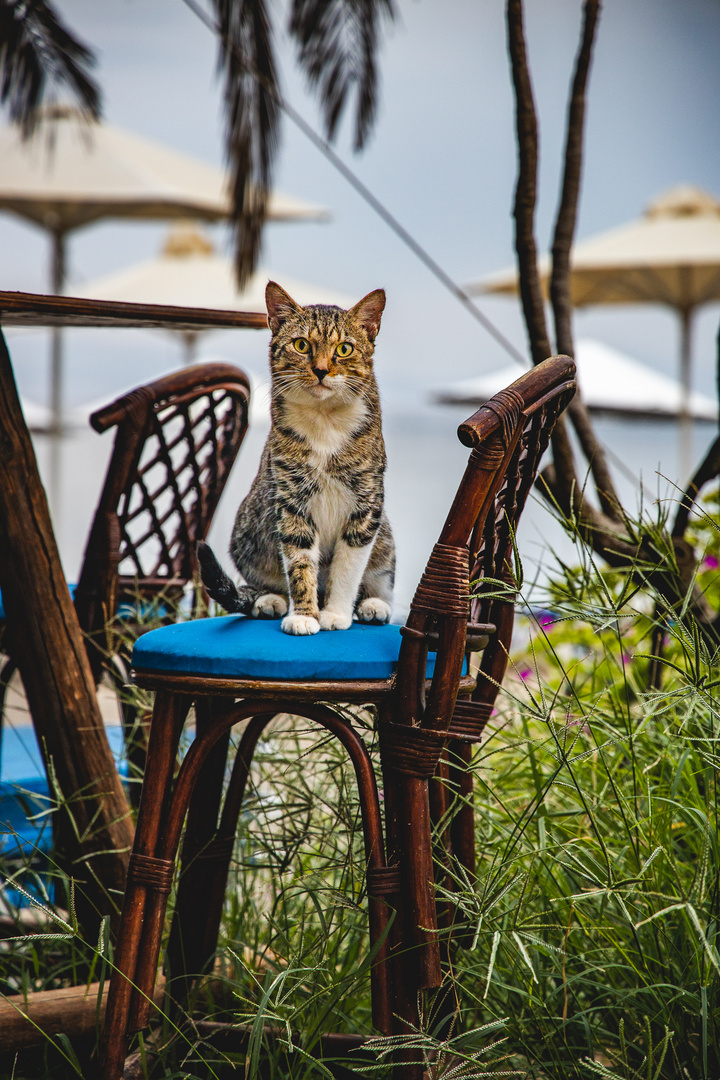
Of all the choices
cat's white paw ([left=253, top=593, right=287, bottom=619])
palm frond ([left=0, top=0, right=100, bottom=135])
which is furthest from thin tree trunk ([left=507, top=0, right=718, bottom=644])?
palm frond ([left=0, top=0, right=100, bottom=135])

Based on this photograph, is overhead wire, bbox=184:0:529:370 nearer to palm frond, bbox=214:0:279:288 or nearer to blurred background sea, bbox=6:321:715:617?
palm frond, bbox=214:0:279:288

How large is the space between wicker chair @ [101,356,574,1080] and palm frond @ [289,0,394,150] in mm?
1704

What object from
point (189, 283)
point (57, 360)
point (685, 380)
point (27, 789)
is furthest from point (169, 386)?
point (685, 380)

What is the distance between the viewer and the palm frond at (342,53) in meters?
2.65

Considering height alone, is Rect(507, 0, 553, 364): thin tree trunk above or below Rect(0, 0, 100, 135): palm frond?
below

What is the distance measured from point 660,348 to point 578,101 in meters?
9.41

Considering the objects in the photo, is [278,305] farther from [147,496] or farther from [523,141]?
[523,141]

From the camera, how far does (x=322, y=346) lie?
1352 millimetres

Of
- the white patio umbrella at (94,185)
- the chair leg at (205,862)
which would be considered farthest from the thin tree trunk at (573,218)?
the white patio umbrella at (94,185)

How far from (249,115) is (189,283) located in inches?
206

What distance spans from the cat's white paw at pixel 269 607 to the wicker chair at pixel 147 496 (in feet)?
1.61

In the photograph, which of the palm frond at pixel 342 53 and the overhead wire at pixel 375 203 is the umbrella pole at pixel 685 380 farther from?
the overhead wire at pixel 375 203

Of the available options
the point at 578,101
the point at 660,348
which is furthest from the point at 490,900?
the point at 660,348

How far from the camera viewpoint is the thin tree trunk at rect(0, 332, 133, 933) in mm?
1704
